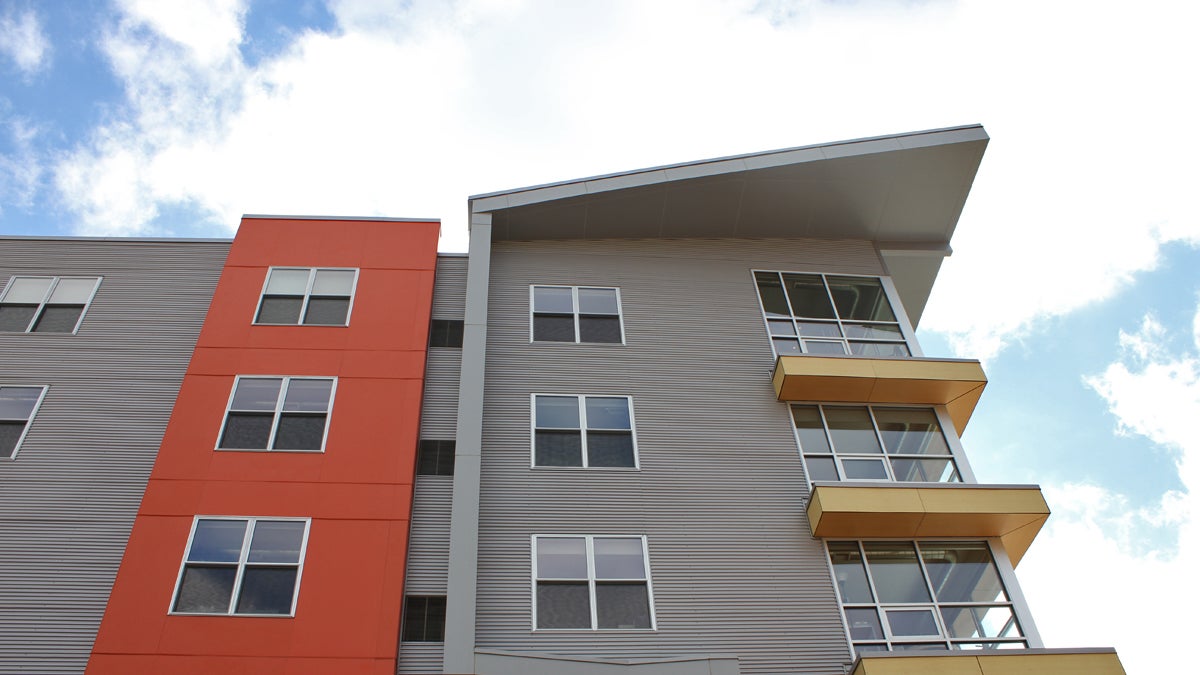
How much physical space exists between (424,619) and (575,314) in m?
7.11

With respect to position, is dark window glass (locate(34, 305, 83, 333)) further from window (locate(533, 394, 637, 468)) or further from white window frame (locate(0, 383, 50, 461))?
window (locate(533, 394, 637, 468))

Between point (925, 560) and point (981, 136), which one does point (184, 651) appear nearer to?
point (925, 560)

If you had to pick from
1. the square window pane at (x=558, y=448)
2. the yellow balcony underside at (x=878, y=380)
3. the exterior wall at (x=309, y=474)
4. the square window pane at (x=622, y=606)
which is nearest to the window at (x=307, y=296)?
the exterior wall at (x=309, y=474)

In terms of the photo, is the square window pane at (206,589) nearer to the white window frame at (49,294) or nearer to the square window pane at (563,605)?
the square window pane at (563,605)

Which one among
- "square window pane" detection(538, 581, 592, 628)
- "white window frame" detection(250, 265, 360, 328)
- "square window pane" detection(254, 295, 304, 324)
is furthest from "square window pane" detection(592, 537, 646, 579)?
"square window pane" detection(254, 295, 304, 324)

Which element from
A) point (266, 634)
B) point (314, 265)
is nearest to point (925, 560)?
point (266, 634)

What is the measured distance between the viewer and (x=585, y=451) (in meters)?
16.2

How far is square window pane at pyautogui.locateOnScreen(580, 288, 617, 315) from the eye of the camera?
18.8 m

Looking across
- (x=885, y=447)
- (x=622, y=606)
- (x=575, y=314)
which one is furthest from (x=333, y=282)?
(x=885, y=447)

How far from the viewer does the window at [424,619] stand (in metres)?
13.4

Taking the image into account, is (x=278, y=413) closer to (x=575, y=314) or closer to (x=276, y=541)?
(x=276, y=541)

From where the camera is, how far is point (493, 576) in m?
14.3

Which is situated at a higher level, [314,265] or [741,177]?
[741,177]

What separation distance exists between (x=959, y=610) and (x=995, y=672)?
1674 millimetres
